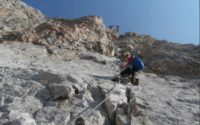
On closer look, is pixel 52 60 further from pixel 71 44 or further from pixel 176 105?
pixel 176 105

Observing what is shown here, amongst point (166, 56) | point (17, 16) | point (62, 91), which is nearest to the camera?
point (62, 91)

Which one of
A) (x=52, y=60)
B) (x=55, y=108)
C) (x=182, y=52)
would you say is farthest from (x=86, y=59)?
(x=55, y=108)

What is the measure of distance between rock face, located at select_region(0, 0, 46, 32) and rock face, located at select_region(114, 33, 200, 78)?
7.86 m

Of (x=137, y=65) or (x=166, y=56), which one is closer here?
(x=137, y=65)

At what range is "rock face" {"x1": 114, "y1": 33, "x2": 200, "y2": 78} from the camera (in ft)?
70.0

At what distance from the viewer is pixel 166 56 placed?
23.0m

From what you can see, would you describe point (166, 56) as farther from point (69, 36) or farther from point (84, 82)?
point (84, 82)

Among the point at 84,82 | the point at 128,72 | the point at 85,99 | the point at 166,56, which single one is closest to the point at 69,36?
the point at 166,56

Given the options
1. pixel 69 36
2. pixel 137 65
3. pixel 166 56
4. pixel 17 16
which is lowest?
pixel 137 65

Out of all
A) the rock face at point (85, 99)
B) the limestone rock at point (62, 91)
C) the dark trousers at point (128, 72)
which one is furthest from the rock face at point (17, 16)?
the limestone rock at point (62, 91)

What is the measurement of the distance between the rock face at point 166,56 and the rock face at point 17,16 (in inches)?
309

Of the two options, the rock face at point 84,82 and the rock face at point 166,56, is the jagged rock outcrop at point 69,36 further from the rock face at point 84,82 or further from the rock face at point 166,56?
the rock face at point 166,56

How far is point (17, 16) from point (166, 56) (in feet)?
45.9

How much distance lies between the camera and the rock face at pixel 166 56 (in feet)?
70.0
